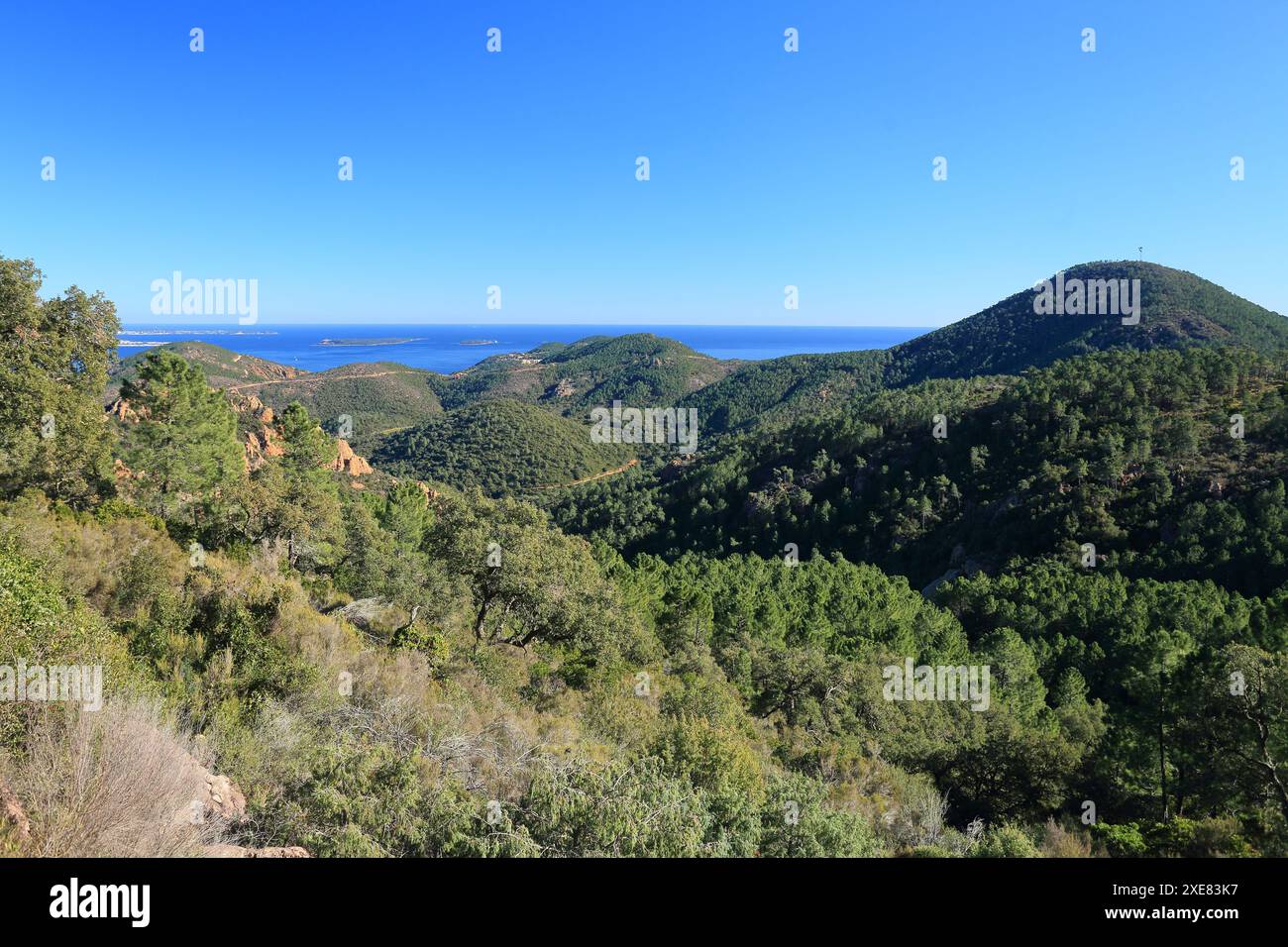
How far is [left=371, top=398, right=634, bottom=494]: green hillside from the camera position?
100138mm

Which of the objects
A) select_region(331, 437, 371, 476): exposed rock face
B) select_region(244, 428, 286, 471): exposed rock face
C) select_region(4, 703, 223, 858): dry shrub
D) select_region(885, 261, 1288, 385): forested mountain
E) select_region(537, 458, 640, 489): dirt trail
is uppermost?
select_region(885, 261, 1288, 385): forested mountain

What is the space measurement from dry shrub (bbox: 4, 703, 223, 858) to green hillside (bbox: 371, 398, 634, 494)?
3591 inches

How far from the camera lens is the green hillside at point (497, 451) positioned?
329 ft

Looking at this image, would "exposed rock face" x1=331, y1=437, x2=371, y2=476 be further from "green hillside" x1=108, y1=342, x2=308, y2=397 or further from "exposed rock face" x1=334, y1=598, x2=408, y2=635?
"green hillside" x1=108, y1=342, x2=308, y2=397

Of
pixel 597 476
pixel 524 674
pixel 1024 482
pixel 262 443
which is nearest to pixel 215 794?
pixel 524 674

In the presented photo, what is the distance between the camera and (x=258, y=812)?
602cm

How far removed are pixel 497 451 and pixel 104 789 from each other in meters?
104

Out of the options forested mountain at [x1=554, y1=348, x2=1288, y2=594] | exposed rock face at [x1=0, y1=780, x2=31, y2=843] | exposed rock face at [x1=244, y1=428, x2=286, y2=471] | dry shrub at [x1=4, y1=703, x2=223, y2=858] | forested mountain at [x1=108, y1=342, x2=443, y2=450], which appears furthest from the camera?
forested mountain at [x1=108, y1=342, x2=443, y2=450]

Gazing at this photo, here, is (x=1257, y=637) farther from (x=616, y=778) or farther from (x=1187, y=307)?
(x=1187, y=307)

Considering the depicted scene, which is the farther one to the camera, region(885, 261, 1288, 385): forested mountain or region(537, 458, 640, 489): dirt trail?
region(885, 261, 1288, 385): forested mountain

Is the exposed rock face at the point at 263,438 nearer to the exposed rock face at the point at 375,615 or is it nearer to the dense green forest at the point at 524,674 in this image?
the dense green forest at the point at 524,674

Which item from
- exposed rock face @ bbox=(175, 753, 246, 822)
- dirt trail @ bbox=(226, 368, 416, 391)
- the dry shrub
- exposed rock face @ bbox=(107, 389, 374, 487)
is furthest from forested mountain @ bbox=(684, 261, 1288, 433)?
the dry shrub

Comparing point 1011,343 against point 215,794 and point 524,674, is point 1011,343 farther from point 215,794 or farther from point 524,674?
point 215,794

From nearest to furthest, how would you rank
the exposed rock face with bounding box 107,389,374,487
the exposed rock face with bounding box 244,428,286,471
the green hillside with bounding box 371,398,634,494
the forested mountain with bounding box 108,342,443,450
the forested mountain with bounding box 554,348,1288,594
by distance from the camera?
the forested mountain with bounding box 554,348,1288,594 < the exposed rock face with bounding box 244,428,286,471 < the exposed rock face with bounding box 107,389,374,487 < the green hillside with bounding box 371,398,634,494 < the forested mountain with bounding box 108,342,443,450
